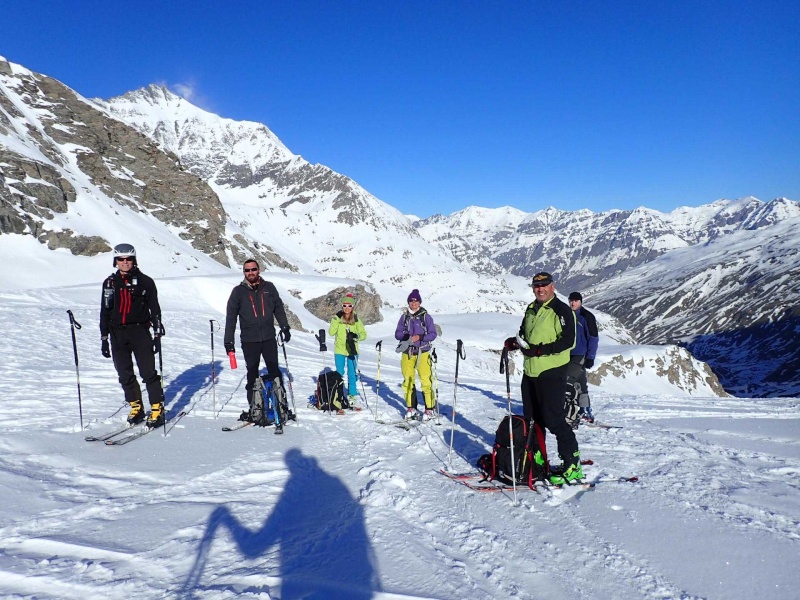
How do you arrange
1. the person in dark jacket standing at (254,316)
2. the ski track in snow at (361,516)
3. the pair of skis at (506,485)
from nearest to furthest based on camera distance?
the ski track in snow at (361,516) < the pair of skis at (506,485) < the person in dark jacket standing at (254,316)

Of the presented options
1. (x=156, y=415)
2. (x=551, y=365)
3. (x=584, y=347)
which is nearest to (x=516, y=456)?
(x=551, y=365)

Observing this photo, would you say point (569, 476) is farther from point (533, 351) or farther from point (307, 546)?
point (307, 546)

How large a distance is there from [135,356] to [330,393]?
390 centimetres

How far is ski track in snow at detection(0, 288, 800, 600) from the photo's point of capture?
3.64 metres

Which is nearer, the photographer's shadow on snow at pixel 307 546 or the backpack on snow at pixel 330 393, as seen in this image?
the photographer's shadow on snow at pixel 307 546

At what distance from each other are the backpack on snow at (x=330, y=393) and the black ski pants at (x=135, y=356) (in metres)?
3.27

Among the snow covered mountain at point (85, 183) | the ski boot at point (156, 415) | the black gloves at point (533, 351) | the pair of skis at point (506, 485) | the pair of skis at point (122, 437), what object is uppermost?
the snow covered mountain at point (85, 183)

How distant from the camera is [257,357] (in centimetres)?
783

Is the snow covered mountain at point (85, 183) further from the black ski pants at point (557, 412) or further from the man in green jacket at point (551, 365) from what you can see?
the black ski pants at point (557, 412)

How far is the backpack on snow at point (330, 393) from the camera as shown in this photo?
9.68 meters

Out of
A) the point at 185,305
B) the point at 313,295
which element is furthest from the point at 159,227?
the point at 185,305

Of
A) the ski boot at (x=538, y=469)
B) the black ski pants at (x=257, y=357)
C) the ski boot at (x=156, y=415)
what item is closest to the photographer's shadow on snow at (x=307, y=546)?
the ski boot at (x=538, y=469)

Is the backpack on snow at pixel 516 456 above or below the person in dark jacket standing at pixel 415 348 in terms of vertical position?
below

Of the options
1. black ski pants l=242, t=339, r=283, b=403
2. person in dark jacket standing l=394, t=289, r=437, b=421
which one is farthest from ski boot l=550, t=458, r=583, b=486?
black ski pants l=242, t=339, r=283, b=403
